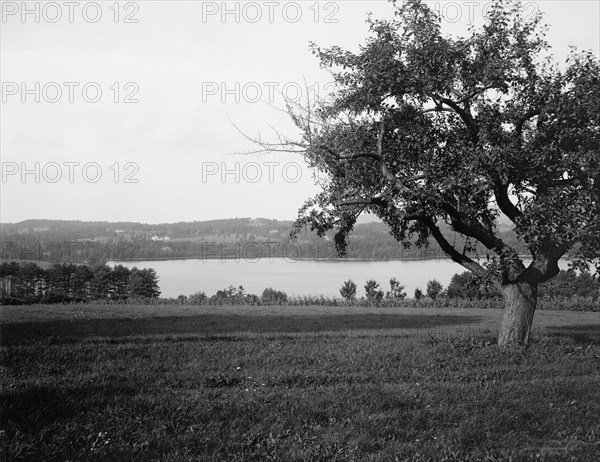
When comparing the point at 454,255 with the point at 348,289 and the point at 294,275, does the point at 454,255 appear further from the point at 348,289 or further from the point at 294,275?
the point at 294,275

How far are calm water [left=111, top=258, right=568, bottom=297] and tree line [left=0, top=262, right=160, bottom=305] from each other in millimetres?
3082

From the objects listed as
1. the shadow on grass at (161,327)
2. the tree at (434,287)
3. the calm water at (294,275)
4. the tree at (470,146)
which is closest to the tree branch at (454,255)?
the tree at (470,146)

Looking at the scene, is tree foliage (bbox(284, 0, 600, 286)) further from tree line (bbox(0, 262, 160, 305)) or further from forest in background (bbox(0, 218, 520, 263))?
tree line (bbox(0, 262, 160, 305))

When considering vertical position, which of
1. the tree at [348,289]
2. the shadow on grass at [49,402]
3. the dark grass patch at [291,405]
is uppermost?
the shadow on grass at [49,402]

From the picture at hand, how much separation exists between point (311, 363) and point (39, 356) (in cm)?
525

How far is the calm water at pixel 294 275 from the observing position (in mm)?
48625

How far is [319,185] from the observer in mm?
14422

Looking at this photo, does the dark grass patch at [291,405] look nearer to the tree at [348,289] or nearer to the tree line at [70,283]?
the tree line at [70,283]

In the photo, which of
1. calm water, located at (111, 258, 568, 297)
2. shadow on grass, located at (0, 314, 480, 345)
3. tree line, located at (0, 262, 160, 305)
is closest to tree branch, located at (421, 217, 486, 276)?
shadow on grass, located at (0, 314, 480, 345)

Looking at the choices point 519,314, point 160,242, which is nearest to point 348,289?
point 160,242

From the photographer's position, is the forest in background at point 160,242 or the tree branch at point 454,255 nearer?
the tree branch at point 454,255

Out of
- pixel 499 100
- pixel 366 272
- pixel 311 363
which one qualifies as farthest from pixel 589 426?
pixel 366 272

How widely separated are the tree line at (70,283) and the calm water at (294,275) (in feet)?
10.1

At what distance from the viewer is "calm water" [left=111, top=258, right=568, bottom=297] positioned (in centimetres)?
4862
